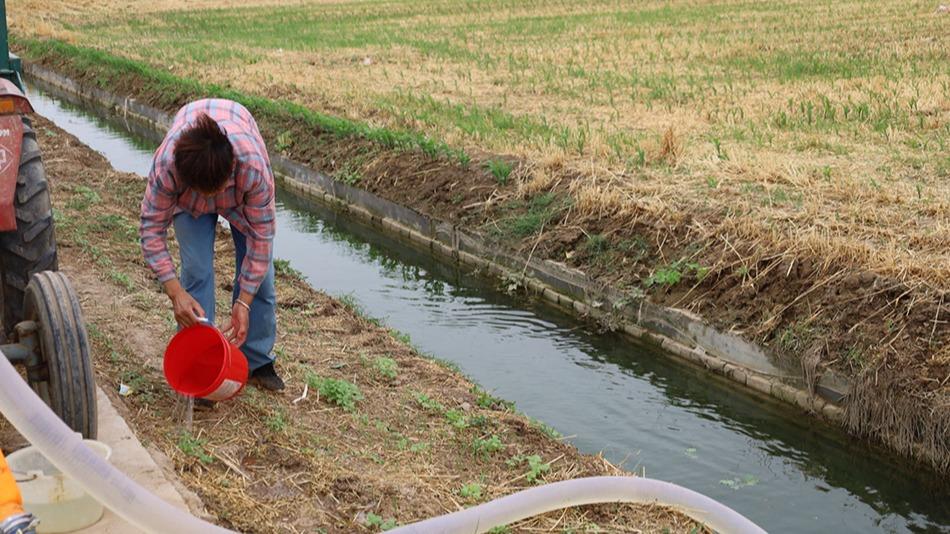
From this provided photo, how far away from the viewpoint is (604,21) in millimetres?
24594

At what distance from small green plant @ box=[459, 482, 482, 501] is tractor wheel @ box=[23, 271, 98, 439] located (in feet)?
5.24

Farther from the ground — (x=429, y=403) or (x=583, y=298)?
(x=429, y=403)

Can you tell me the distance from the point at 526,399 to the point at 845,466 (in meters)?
2.03

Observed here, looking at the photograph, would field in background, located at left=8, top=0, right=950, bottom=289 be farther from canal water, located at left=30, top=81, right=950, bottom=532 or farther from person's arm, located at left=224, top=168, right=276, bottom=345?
person's arm, located at left=224, top=168, right=276, bottom=345

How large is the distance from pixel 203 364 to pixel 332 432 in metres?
0.80

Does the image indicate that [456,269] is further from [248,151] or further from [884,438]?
[248,151]

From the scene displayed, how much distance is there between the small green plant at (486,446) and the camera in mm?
5688

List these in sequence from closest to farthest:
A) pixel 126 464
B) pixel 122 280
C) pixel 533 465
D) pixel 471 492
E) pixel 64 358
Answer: pixel 64 358 → pixel 126 464 → pixel 471 492 → pixel 533 465 → pixel 122 280

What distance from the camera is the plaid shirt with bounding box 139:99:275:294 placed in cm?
486

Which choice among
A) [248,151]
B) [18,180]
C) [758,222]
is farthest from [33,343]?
[758,222]

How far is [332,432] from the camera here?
222 inches

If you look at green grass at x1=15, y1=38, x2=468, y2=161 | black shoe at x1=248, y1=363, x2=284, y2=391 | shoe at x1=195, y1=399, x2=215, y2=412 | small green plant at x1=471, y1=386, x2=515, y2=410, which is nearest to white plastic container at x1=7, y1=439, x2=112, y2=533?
shoe at x1=195, y1=399, x2=215, y2=412

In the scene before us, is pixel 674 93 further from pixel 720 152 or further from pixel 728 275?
pixel 728 275

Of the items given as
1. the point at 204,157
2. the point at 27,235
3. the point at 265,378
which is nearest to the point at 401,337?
the point at 265,378
